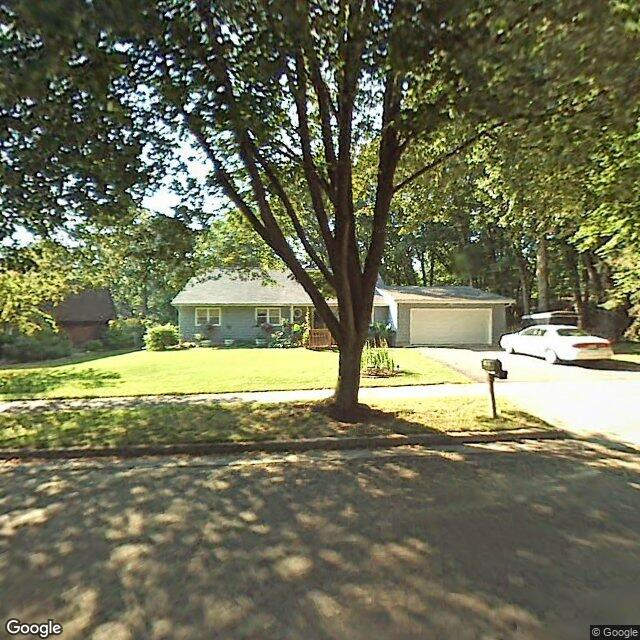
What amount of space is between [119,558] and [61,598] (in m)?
0.53

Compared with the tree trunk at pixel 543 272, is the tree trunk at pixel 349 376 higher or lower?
lower

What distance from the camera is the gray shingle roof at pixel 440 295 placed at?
25.5 m

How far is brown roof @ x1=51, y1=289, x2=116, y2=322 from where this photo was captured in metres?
33.0

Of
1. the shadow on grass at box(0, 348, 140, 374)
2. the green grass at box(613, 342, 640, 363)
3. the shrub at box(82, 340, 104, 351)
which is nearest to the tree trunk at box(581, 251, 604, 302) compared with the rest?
the green grass at box(613, 342, 640, 363)

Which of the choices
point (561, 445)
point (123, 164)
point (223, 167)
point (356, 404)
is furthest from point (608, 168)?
point (123, 164)

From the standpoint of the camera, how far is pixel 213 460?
20.0ft

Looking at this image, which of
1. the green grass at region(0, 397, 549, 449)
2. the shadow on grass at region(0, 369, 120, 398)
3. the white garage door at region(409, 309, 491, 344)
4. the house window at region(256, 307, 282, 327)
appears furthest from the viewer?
the house window at region(256, 307, 282, 327)

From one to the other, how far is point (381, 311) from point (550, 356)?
39.3 feet

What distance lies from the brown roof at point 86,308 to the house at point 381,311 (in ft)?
32.1

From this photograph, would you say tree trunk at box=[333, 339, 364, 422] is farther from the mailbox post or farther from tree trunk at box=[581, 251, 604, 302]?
tree trunk at box=[581, 251, 604, 302]

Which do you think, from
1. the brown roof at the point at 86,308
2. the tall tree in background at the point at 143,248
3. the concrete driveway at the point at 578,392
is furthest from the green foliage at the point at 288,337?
the brown roof at the point at 86,308

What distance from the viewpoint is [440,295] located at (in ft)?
86.7

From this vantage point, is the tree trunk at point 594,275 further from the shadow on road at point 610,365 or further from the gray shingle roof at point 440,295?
the shadow on road at point 610,365

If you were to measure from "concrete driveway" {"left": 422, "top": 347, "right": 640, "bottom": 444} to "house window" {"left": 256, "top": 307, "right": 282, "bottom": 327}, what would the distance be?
12903mm
